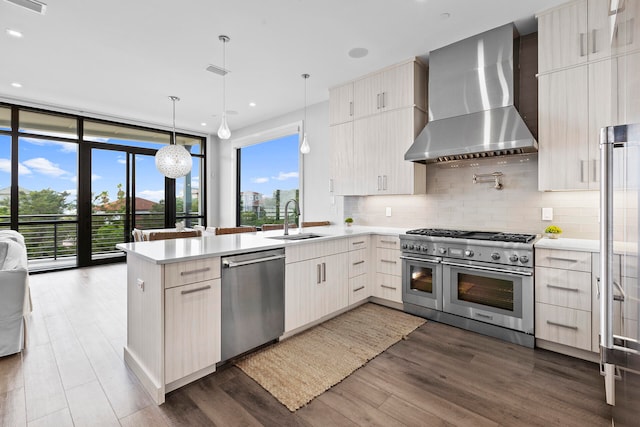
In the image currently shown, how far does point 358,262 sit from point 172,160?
328 centimetres

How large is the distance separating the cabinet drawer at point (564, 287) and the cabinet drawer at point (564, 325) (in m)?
0.05

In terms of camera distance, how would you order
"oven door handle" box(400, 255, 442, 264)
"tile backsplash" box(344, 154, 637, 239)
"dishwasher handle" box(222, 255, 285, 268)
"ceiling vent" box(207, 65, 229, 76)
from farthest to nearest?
"ceiling vent" box(207, 65, 229, 76) → "oven door handle" box(400, 255, 442, 264) → "tile backsplash" box(344, 154, 637, 239) → "dishwasher handle" box(222, 255, 285, 268)

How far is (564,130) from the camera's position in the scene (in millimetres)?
2592

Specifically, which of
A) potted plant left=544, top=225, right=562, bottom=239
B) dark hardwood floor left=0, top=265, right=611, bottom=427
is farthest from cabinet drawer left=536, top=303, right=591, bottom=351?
potted plant left=544, top=225, right=562, bottom=239

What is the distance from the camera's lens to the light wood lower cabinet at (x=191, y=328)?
6.23 feet

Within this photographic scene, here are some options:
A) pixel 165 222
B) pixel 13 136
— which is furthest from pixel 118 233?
pixel 13 136

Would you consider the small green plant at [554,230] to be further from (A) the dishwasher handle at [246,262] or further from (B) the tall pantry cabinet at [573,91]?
(A) the dishwasher handle at [246,262]

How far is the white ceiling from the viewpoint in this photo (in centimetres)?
264

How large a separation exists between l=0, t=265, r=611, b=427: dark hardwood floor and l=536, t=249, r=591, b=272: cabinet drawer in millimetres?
725

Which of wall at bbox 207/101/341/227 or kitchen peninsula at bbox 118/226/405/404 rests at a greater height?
wall at bbox 207/101/341/227

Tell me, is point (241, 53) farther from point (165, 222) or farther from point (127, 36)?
point (165, 222)

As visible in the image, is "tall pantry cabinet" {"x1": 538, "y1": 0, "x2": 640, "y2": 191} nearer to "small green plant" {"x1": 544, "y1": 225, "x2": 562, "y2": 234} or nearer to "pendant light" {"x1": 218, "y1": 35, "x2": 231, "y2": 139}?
"small green plant" {"x1": 544, "y1": 225, "x2": 562, "y2": 234}

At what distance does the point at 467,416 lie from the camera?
1.74 meters

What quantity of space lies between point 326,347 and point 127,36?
3.57 metres
